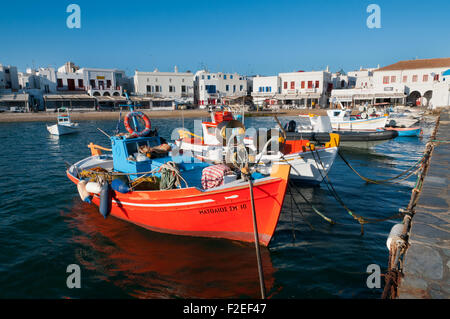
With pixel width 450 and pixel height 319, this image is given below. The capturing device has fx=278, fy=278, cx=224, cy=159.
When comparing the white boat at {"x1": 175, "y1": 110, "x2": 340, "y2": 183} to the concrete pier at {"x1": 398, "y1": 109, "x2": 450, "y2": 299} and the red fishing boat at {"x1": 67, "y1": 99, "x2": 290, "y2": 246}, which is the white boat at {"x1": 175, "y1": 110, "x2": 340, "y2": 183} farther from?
the concrete pier at {"x1": 398, "y1": 109, "x2": 450, "y2": 299}

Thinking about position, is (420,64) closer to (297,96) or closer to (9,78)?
(297,96)

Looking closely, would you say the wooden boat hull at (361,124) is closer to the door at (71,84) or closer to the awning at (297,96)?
the awning at (297,96)

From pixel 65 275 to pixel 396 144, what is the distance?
1121 inches

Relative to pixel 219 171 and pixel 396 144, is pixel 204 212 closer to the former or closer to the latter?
pixel 219 171

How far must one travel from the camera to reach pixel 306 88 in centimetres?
6631

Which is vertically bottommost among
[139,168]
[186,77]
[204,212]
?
[204,212]

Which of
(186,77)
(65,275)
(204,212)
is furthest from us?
(186,77)

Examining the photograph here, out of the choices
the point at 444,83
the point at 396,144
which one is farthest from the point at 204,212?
the point at 444,83

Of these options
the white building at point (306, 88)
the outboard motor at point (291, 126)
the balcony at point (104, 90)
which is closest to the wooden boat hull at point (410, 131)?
the outboard motor at point (291, 126)

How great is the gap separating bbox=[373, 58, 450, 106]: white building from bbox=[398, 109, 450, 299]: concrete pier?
57.2 meters

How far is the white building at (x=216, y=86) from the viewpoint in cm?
7056

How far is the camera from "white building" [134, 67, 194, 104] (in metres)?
66.9

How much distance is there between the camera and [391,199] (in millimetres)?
12125

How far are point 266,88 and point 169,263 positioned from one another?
214ft
